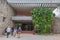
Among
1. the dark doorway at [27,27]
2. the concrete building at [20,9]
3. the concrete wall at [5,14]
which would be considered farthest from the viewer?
the dark doorway at [27,27]

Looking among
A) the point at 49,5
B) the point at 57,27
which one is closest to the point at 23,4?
the point at 49,5

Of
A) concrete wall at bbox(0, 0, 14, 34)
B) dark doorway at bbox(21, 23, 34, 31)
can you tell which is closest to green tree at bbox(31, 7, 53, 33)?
concrete wall at bbox(0, 0, 14, 34)

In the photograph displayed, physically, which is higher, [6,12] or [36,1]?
[36,1]

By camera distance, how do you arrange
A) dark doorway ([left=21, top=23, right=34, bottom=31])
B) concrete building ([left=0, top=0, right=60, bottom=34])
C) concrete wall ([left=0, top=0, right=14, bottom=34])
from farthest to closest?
dark doorway ([left=21, top=23, right=34, bottom=31])
concrete building ([left=0, top=0, right=60, bottom=34])
concrete wall ([left=0, top=0, right=14, bottom=34])

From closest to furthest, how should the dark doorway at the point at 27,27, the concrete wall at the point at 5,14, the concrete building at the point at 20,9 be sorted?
the concrete wall at the point at 5,14 < the concrete building at the point at 20,9 < the dark doorway at the point at 27,27

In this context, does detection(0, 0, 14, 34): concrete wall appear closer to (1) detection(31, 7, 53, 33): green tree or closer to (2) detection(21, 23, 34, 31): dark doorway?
(2) detection(21, 23, 34, 31): dark doorway

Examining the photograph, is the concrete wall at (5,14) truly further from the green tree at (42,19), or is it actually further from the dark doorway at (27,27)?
the green tree at (42,19)

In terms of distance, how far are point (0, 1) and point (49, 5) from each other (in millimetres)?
7910

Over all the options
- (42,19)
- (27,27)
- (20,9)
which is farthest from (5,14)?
(27,27)

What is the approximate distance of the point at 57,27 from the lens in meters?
27.9

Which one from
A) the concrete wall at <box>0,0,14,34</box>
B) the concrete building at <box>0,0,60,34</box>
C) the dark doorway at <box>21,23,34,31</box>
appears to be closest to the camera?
the concrete wall at <box>0,0,14,34</box>

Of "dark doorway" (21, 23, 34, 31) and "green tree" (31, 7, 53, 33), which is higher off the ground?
"green tree" (31, 7, 53, 33)

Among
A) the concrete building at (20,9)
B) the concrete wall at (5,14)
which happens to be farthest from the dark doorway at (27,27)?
the concrete wall at (5,14)

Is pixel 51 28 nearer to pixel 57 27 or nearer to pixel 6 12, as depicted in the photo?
pixel 57 27
